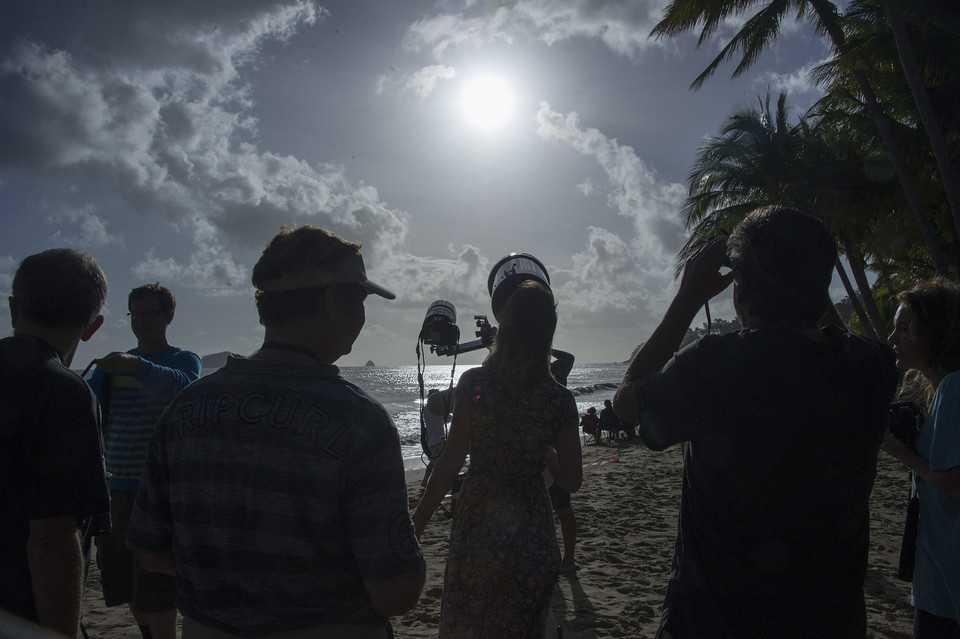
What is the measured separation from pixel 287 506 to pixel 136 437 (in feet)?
7.99

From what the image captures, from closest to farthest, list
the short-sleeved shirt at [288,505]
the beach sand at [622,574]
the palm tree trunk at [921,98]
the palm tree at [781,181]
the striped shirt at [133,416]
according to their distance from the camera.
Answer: the short-sleeved shirt at [288,505] → the striped shirt at [133,416] → the beach sand at [622,574] → the palm tree trunk at [921,98] → the palm tree at [781,181]

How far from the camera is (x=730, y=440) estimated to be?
133cm

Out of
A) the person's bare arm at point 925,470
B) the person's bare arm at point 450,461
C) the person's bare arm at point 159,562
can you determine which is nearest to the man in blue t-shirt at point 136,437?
the person's bare arm at point 159,562

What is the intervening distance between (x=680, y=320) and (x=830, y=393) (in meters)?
0.37

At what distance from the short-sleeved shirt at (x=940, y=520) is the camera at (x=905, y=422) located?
50 mm

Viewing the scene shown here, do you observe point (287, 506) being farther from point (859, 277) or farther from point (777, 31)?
point (859, 277)

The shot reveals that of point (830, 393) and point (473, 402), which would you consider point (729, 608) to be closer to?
point (830, 393)

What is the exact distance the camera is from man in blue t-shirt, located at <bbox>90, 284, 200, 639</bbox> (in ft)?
9.48

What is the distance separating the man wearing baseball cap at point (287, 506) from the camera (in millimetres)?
1284

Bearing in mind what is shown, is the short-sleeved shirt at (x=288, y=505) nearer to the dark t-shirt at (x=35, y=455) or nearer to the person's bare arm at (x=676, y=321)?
the dark t-shirt at (x=35, y=455)

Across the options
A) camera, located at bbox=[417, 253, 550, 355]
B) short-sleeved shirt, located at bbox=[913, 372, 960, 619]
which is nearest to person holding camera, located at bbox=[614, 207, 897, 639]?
short-sleeved shirt, located at bbox=[913, 372, 960, 619]

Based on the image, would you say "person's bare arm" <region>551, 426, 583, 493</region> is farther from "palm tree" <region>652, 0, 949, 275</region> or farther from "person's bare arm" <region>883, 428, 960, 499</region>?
"palm tree" <region>652, 0, 949, 275</region>

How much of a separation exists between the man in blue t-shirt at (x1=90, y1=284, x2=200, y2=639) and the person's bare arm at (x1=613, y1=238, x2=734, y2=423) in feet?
8.28

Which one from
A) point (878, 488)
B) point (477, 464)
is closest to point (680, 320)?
point (477, 464)
